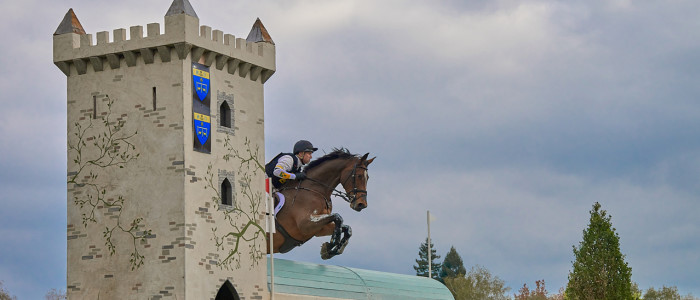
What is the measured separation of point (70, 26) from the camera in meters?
37.4

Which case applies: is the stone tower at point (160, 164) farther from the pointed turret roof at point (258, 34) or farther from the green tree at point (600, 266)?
the green tree at point (600, 266)

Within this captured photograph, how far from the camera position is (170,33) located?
116 ft

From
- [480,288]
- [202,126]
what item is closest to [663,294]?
[480,288]

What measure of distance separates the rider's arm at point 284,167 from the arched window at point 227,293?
5.64 m

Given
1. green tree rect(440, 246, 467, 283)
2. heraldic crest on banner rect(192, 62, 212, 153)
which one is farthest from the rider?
green tree rect(440, 246, 467, 283)

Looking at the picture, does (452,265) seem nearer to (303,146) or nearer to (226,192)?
(303,146)

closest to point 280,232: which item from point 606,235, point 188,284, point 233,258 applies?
point 233,258

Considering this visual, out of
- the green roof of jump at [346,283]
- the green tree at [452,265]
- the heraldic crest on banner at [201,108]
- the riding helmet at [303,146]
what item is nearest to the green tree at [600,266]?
the green roof of jump at [346,283]

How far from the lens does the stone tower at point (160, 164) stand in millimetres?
34875

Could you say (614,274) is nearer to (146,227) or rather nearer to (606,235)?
(606,235)

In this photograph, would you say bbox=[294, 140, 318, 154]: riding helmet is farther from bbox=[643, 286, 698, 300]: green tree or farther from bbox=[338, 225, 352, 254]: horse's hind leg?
bbox=[643, 286, 698, 300]: green tree

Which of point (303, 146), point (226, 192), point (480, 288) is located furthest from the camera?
point (480, 288)

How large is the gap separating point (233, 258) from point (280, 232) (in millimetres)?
4354

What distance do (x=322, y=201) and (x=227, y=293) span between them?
5720mm
